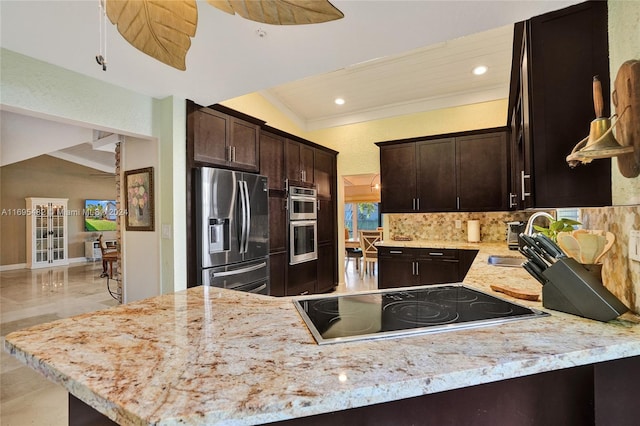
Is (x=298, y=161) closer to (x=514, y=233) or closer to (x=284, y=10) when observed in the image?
(x=514, y=233)

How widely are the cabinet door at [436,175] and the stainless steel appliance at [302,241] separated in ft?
5.40

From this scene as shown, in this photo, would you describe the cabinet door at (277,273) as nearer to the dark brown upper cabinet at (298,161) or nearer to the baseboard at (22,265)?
the dark brown upper cabinet at (298,161)

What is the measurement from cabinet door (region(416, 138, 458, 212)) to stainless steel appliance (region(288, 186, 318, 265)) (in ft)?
5.29

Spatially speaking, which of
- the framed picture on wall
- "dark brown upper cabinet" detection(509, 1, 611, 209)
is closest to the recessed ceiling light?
"dark brown upper cabinet" detection(509, 1, 611, 209)

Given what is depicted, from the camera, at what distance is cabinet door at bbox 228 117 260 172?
3.23 metres

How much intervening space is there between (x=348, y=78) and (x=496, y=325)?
3824 mm

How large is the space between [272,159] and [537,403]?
346 centimetres

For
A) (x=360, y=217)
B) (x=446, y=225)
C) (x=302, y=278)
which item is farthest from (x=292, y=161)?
(x=360, y=217)

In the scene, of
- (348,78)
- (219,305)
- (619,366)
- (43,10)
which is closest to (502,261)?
(619,366)

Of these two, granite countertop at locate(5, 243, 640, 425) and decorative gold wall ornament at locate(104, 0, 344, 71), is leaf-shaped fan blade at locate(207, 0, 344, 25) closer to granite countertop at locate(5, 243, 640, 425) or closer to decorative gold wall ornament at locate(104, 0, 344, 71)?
decorative gold wall ornament at locate(104, 0, 344, 71)

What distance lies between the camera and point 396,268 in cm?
420

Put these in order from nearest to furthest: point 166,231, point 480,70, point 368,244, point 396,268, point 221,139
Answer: point 166,231 < point 221,139 < point 480,70 < point 396,268 < point 368,244

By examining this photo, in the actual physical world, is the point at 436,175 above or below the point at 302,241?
above

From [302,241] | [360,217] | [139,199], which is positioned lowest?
[302,241]
